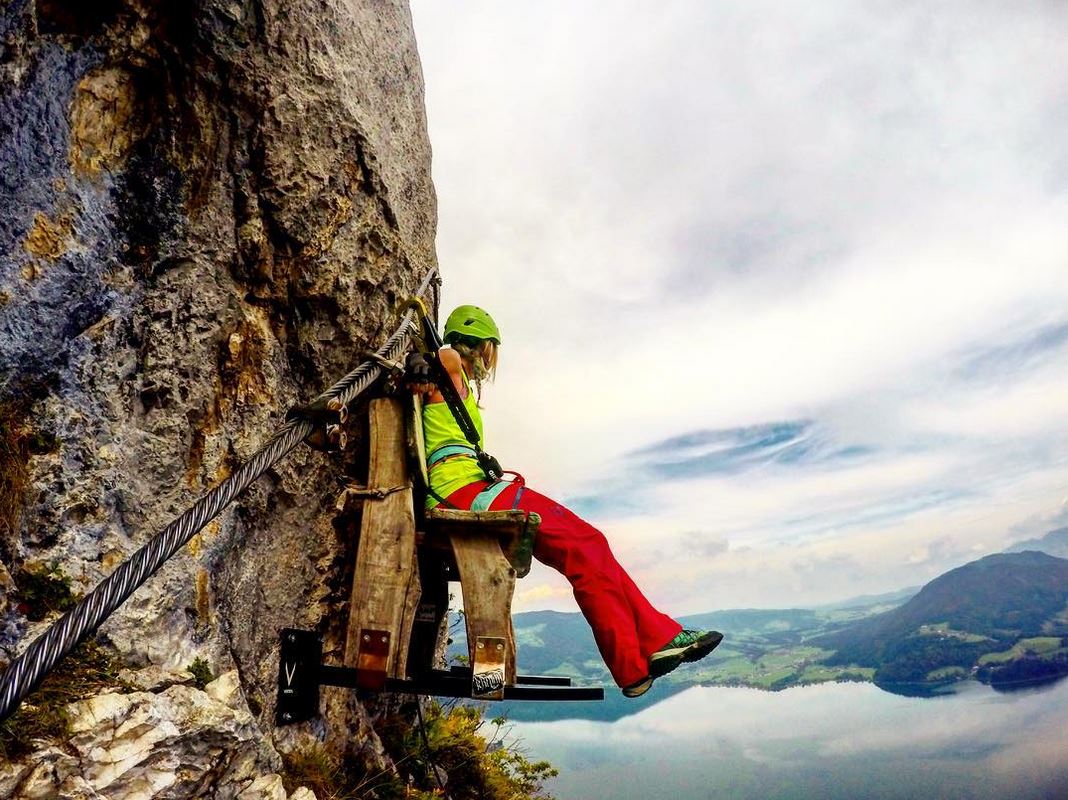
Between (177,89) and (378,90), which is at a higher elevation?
(378,90)

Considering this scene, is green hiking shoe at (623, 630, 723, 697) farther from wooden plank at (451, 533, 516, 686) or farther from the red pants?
wooden plank at (451, 533, 516, 686)

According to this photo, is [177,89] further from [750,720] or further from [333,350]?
[750,720]

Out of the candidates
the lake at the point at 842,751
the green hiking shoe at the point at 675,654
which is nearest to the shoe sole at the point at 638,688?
the green hiking shoe at the point at 675,654

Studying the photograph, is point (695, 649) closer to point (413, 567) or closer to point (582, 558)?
point (582, 558)

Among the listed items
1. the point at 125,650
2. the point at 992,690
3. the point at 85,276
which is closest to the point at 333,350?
the point at 85,276

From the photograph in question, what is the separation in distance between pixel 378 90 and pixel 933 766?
185 metres

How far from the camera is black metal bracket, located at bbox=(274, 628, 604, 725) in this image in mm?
4383

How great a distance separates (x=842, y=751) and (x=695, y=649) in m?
197

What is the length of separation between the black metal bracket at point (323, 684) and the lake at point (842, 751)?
110227 millimetres

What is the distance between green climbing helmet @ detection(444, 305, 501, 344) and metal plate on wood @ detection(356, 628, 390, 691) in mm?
2783

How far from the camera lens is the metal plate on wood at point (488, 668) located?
409 centimetres

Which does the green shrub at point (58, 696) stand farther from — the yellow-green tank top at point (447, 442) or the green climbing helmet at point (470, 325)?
the green climbing helmet at point (470, 325)

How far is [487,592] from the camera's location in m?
4.35

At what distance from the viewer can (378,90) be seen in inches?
246
